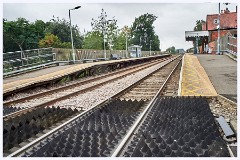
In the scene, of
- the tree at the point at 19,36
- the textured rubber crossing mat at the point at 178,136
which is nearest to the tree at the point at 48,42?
A: the tree at the point at 19,36

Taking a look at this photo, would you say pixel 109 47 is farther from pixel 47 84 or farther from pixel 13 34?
pixel 47 84

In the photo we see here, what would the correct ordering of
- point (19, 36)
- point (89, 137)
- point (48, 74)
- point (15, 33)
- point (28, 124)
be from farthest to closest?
point (15, 33) < point (19, 36) < point (48, 74) < point (28, 124) < point (89, 137)

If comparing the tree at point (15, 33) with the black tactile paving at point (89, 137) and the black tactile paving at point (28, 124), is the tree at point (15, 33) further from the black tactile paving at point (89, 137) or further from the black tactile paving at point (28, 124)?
the black tactile paving at point (89, 137)

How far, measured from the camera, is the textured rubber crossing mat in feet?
13.6

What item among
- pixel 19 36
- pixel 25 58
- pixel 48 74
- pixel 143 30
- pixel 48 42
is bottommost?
pixel 48 74

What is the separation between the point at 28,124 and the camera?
6098mm

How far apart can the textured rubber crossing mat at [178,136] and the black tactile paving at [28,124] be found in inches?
79.8

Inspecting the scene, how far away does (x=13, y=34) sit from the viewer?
5731 centimetres

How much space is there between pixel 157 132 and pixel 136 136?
394 mm

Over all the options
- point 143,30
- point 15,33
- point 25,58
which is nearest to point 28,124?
point 25,58

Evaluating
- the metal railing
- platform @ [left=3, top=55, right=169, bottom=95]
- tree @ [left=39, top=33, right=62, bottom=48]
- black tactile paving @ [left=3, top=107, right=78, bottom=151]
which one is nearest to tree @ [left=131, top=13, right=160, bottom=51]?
tree @ [left=39, top=33, right=62, bottom=48]

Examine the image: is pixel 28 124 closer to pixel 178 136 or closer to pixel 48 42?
pixel 178 136

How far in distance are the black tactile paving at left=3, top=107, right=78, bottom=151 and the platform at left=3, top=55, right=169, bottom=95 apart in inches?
218

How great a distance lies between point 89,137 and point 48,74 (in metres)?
15.0
